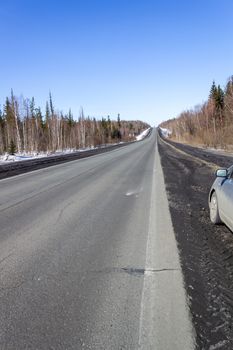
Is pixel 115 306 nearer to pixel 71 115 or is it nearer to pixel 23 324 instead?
pixel 23 324

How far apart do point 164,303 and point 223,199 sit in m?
2.98

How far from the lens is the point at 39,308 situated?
11.5 feet

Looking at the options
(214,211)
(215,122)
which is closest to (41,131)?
(215,122)

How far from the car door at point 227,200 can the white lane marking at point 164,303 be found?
3.03ft

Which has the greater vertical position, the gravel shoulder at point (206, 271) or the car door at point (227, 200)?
the car door at point (227, 200)

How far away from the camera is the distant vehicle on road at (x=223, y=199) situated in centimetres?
566

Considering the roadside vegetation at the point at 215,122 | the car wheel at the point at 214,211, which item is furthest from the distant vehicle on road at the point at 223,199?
the roadside vegetation at the point at 215,122

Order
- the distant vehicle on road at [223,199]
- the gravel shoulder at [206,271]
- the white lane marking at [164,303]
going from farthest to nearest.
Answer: the distant vehicle on road at [223,199] → the gravel shoulder at [206,271] → the white lane marking at [164,303]

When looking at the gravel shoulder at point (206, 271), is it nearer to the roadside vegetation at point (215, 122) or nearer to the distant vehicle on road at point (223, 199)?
the distant vehicle on road at point (223, 199)

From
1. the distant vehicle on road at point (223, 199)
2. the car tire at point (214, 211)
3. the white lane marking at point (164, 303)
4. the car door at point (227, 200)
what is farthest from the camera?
the car tire at point (214, 211)

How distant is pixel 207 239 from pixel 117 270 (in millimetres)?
2050

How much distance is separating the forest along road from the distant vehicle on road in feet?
3.16

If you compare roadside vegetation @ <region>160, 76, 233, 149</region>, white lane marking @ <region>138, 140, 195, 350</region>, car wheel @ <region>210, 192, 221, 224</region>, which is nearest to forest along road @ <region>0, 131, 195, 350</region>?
white lane marking @ <region>138, 140, 195, 350</region>

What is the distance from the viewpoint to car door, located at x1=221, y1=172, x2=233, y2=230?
5.52 m
